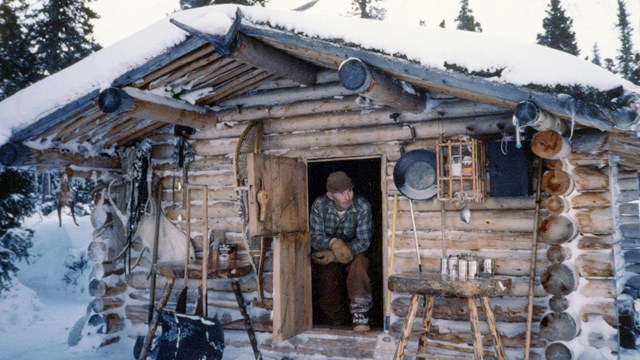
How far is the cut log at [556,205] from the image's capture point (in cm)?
454

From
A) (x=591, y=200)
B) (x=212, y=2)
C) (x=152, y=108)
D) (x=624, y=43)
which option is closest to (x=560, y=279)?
(x=591, y=200)

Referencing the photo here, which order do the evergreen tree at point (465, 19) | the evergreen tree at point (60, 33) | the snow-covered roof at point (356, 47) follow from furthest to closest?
the evergreen tree at point (465, 19) < the evergreen tree at point (60, 33) < the snow-covered roof at point (356, 47)

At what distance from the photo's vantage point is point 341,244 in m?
6.11

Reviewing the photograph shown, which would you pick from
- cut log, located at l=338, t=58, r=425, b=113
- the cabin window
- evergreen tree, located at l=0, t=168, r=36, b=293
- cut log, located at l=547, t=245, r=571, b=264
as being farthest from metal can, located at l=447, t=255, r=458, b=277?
evergreen tree, located at l=0, t=168, r=36, b=293

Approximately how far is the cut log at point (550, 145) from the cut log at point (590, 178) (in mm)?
316

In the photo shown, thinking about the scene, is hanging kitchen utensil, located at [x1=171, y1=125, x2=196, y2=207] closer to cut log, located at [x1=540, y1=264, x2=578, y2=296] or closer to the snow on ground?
the snow on ground

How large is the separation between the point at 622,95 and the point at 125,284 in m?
6.50

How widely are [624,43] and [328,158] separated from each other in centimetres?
3409

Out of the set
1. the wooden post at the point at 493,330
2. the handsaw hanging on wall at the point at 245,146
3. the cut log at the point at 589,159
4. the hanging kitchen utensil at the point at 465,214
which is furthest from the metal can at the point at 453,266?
the handsaw hanging on wall at the point at 245,146

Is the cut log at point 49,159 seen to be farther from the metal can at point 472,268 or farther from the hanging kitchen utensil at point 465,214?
the metal can at point 472,268

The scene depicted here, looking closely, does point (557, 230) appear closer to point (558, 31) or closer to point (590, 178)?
point (590, 178)

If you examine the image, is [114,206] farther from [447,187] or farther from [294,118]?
[447,187]

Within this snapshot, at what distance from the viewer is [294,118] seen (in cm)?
613

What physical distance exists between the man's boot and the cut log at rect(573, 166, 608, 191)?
2.75 m
